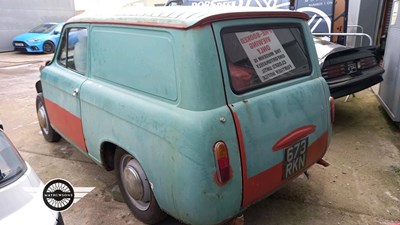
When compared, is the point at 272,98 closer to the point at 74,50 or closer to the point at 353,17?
the point at 74,50

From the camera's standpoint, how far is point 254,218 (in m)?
2.86

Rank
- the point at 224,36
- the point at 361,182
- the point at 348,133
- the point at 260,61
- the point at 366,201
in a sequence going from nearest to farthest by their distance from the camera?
the point at 224,36 < the point at 260,61 < the point at 366,201 < the point at 361,182 < the point at 348,133

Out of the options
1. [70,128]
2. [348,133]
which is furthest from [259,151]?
[348,133]

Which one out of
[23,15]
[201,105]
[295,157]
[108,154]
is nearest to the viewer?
[201,105]

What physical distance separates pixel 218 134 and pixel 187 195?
0.44m

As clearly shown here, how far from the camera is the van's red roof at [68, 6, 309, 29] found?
2098 millimetres

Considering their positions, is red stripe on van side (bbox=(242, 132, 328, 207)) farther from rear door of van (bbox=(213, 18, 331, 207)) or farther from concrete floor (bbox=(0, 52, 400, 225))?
concrete floor (bbox=(0, 52, 400, 225))

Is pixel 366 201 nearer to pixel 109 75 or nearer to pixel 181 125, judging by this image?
pixel 181 125

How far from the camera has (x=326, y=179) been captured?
11.4 feet

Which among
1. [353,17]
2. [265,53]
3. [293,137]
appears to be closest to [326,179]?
[293,137]

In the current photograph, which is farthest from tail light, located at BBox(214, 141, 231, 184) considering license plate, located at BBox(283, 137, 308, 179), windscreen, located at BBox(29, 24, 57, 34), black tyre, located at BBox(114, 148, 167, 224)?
windscreen, located at BBox(29, 24, 57, 34)

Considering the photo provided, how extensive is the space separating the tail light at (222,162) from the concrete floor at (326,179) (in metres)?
0.94

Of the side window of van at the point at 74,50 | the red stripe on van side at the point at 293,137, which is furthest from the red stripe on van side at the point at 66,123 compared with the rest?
the red stripe on van side at the point at 293,137

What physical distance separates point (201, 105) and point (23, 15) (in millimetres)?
17817
